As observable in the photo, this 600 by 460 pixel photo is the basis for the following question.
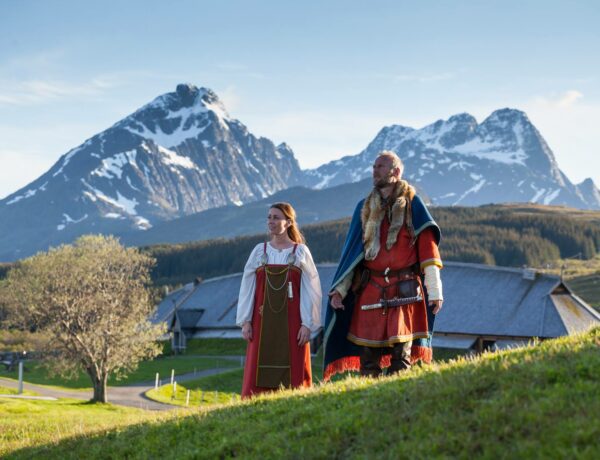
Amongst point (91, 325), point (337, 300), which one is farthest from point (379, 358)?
Result: point (91, 325)

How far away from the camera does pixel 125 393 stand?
5250cm

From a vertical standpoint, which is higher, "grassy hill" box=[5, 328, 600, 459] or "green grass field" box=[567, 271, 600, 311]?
"grassy hill" box=[5, 328, 600, 459]

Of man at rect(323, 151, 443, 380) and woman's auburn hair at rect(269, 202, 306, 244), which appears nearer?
man at rect(323, 151, 443, 380)

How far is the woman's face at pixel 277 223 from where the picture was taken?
39.6 feet

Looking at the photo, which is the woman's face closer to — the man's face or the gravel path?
the man's face

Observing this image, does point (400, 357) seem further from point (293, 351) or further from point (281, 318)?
point (281, 318)

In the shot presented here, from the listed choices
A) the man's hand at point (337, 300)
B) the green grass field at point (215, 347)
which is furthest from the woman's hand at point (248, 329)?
the green grass field at point (215, 347)

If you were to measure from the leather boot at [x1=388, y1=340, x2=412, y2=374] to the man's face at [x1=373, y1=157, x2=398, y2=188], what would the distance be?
2216 mm

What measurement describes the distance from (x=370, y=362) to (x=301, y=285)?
5.61 ft

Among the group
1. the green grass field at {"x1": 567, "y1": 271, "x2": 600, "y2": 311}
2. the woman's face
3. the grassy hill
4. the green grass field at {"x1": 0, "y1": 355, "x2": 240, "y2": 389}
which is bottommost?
the green grass field at {"x1": 0, "y1": 355, "x2": 240, "y2": 389}

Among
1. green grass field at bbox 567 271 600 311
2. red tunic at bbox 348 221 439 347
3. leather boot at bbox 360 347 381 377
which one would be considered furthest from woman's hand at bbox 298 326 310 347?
green grass field at bbox 567 271 600 311

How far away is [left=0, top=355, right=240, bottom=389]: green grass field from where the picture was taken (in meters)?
63.4

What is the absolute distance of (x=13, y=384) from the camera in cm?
5634

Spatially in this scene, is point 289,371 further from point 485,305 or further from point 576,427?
point 485,305
